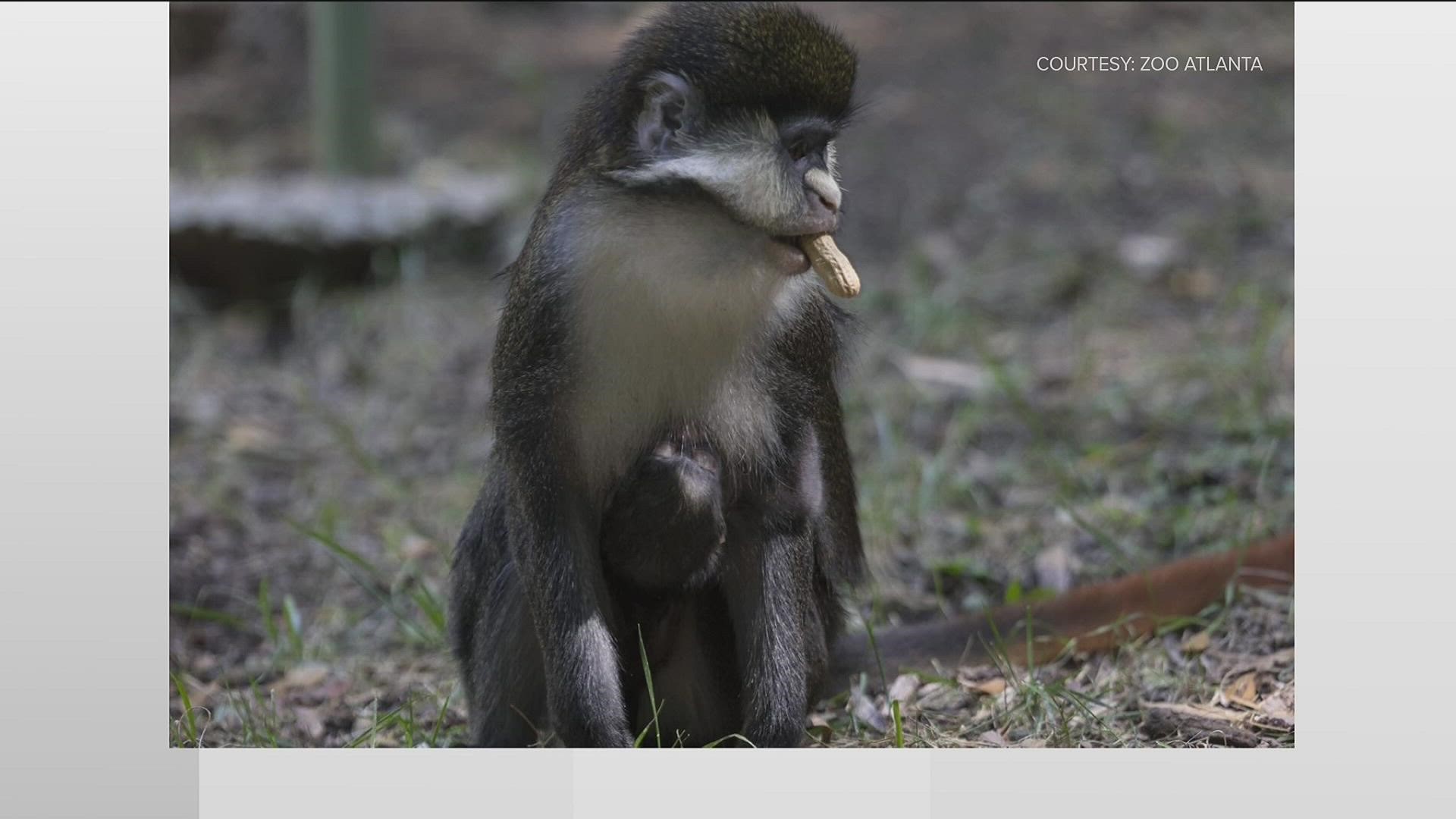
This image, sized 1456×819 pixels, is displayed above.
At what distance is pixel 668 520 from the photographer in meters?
3.42

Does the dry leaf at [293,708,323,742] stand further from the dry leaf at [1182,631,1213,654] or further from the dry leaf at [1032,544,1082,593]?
the dry leaf at [1182,631,1213,654]

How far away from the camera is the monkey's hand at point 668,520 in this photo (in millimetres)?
3406

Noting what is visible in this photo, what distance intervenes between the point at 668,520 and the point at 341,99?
5245 millimetres

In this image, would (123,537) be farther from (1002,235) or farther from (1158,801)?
(1002,235)

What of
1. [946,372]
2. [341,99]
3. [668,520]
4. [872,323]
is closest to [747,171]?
[668,520]

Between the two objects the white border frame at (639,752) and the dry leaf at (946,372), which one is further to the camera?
the dry leaf at (946,372)

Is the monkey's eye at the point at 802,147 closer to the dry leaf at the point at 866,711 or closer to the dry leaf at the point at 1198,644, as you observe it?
the dry leaf at the point at 866,711

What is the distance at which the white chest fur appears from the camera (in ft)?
10.6

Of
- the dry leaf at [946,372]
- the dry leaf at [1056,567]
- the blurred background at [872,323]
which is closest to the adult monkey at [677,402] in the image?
the blurred background at [872,323]

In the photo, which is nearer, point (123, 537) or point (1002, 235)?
point (123, 537)
